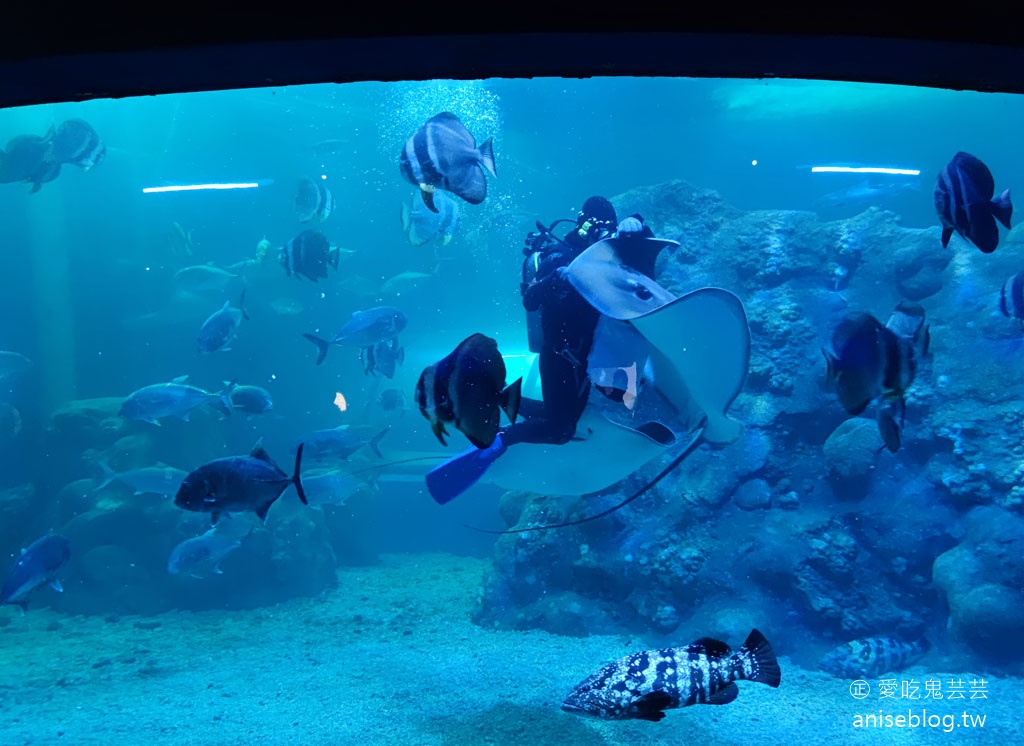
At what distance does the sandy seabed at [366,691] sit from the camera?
13.4ft

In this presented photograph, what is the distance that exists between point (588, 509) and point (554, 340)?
2541mm

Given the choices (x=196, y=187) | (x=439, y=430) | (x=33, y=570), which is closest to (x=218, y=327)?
(x=33, y=570)

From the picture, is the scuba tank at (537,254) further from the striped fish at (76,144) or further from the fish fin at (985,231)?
the striped fish at (76,144)

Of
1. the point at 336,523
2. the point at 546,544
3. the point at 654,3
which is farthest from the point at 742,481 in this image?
the point at 336,523

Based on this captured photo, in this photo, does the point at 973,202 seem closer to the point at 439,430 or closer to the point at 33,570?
the point at 439,430

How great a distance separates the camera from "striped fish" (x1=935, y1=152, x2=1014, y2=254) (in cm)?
236

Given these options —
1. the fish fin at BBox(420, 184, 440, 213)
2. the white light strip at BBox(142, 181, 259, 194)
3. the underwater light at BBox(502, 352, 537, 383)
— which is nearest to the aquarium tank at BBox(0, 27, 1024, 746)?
the fish fin at BBox(420, 184, 440, 213)

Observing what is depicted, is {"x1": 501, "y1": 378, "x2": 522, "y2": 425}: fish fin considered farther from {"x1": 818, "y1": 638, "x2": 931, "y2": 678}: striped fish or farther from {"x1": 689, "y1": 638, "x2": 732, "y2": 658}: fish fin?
{"x1": 818, "y1": 638, "x2": 931, "y2": 678}: striped fish

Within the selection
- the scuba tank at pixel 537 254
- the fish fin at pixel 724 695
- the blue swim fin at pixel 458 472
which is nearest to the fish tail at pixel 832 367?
the fish fin at pixel 724 695

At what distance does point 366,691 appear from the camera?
499cm

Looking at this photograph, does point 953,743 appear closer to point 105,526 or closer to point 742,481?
point 742,481

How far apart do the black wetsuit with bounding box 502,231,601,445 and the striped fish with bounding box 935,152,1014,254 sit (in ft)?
7.39

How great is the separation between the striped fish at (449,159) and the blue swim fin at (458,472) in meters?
1.99

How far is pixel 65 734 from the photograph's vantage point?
4594 mm
